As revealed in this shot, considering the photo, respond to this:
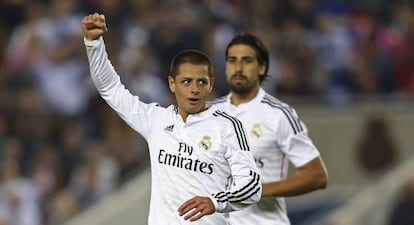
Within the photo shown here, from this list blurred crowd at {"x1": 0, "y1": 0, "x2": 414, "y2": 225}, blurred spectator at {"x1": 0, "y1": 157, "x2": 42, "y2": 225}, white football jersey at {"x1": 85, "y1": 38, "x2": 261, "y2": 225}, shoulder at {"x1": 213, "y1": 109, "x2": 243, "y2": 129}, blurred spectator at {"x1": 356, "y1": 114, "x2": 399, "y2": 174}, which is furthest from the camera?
blurred spectator at {"x1": 356, "y1": 114, "x2": 399, "y2": 174}

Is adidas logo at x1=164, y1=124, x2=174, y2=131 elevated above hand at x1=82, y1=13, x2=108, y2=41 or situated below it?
below

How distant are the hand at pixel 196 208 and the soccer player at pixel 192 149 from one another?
0.14 m

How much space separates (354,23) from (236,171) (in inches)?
432

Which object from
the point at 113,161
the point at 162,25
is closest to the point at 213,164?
the point at 113,161

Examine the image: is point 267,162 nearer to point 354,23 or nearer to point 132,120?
point 132,120

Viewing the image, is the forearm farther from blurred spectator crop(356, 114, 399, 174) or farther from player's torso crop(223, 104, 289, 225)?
blurred spectator crop(356, 114, 399, 174)

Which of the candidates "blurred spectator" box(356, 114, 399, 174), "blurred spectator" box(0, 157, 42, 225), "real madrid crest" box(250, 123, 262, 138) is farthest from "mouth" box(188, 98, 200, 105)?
"blurred spectator" box(356, 114, 399, 174)

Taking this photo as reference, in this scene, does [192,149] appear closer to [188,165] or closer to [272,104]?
[188,165]

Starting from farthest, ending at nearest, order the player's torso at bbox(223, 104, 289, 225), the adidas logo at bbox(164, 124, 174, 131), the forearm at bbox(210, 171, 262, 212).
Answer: the player's torso at bbox(223, 104, 289, 225), the adidas logo at bbox(164, 124, 174, 131), the forearm at bbox(210, 171, 262, 212)

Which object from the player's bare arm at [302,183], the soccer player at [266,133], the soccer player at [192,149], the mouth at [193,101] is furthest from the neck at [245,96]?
the mouth at [193,101]

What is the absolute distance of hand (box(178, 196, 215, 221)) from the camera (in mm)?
7168

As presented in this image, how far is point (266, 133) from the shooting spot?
347 inches

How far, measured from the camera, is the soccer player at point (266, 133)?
8789 mm

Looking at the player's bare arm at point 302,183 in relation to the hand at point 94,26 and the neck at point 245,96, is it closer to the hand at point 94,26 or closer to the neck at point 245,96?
the neck at point 245,96
